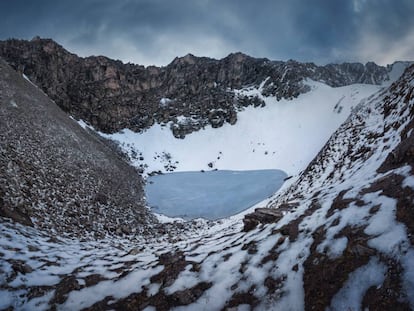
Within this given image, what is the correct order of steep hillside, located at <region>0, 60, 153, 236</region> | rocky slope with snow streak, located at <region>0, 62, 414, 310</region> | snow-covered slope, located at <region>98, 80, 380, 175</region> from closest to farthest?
rocky slope with snow streak, located at <region>0, 62, 414, 310</region> < steep hillside, located at <region>0, 60, 153, 236</region> < snow-covered slope, located at <region>98, 80, 380, 175</region>

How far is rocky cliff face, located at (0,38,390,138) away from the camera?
48938 mm

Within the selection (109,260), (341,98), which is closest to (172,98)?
(341,98)

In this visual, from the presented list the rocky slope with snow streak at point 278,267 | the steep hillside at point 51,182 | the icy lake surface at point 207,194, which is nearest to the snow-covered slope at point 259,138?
the icy lake surface at point 207,194

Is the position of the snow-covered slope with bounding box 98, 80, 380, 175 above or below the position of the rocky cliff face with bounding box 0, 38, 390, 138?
below

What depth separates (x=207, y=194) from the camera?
25016 millimetres

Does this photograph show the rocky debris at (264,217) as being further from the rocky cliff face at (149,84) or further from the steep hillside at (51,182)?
the rocky cliff face at (149,84)

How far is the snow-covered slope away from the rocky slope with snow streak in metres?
27.1

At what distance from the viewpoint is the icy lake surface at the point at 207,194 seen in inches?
793

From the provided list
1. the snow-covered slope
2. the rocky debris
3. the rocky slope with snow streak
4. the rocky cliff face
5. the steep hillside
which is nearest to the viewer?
the rocky slope with snow streak

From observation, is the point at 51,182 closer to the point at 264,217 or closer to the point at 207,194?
the point at 264,217

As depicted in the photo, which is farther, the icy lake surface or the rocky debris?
the icy lake surface

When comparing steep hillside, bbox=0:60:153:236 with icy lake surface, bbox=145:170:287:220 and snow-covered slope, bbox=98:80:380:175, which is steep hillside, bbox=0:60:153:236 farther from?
snow-covered slope, bbox=98:80:380:175

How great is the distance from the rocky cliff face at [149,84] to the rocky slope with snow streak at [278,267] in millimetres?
43139

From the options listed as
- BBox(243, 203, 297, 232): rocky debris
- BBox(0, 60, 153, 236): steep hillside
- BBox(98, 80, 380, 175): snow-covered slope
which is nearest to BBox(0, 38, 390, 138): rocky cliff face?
BBox(98, 80, 380, 175): snow-covered slope
